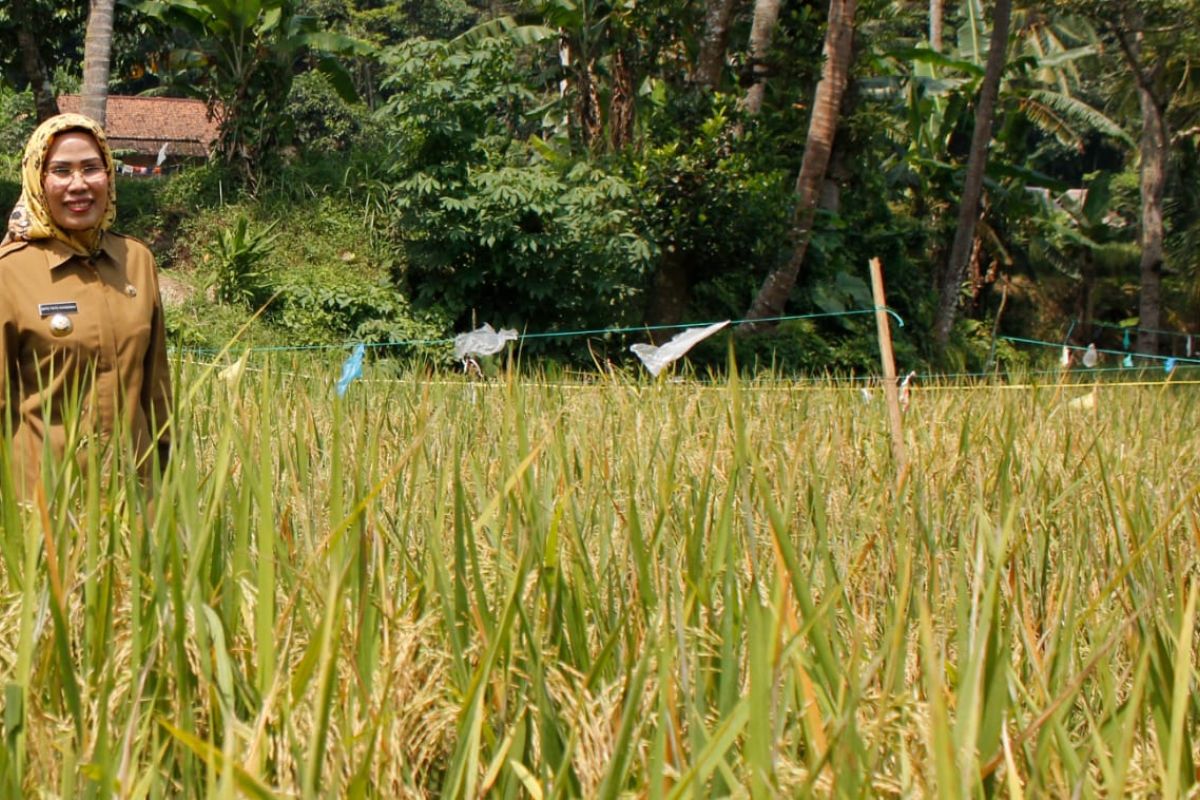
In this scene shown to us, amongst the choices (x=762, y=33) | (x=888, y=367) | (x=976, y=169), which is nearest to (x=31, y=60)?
(x=762, y=33)

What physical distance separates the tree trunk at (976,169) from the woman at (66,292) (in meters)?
9.57

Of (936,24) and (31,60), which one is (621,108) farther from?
(936,24)

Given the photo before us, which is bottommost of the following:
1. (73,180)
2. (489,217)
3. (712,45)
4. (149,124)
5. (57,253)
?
(57,253)

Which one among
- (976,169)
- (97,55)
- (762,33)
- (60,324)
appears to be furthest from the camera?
(976,169)

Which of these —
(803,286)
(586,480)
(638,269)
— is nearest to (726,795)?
(586,480)

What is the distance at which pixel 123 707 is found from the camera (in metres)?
1.24

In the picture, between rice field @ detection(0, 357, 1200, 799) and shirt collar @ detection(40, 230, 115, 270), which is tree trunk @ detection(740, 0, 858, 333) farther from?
rice field @ detection(0, 357, 1200, 799)

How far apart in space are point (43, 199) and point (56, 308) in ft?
0.60

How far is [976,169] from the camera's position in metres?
11.8

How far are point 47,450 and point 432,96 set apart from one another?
7895 mm

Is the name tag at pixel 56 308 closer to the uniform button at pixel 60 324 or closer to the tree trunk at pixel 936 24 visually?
the uniform button at pixel 60 324

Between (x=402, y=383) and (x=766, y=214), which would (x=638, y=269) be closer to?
(x=766, y=214)

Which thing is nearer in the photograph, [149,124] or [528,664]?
[528,664]

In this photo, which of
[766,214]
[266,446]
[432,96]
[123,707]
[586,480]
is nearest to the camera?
[123,707]
